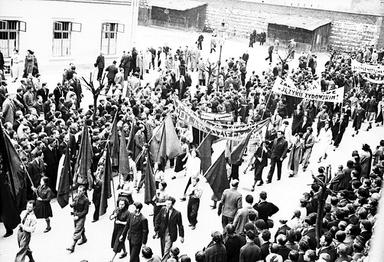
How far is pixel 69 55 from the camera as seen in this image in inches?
966

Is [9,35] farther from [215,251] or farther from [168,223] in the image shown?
[215,251]

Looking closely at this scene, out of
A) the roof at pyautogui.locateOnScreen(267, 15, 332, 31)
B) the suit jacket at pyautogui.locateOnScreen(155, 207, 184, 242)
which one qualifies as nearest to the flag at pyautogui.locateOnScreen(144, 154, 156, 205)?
the suit jacket at pyautogui.locateOnScreen(155, 207, 184, 242)

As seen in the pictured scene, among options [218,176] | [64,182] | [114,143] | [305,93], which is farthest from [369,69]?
[64,182]

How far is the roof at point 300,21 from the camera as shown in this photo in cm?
4103

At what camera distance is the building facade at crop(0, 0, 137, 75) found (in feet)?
70.6

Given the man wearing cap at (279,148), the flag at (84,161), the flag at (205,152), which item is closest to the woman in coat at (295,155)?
the man wearing cap at (279,148)

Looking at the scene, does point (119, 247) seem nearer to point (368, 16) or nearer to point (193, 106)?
point (193, 106)

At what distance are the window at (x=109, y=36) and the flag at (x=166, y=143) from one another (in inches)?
582

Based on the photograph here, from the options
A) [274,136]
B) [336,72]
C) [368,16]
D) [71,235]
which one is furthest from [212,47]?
[71,235]

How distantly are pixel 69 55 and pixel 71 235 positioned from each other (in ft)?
52.2

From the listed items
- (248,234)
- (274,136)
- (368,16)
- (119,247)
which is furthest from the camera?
(368,16)

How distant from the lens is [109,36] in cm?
2673

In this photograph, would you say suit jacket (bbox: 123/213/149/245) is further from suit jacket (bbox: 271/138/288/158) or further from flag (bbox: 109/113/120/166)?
suit jacket (bbox: 271/138/288/158)

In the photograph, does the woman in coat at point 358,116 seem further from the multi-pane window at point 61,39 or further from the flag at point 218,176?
the multi-pane window at point 61,39
